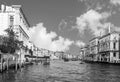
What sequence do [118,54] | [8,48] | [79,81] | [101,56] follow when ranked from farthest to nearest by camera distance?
[101,56] < [118,54] < [8,48] < [79,81]

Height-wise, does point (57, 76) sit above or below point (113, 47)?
below

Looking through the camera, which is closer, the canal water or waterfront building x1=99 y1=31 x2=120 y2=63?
the canal water

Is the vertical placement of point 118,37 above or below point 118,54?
above

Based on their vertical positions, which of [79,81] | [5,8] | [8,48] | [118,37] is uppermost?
[5,8]

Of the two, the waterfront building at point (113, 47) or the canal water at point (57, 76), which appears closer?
the canal water at point (57, 76)

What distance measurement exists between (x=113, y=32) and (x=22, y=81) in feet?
283

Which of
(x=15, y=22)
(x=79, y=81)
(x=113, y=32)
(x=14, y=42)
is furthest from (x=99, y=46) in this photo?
(x=79, y=81)

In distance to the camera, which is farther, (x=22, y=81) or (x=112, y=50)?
(x=112, y=50)

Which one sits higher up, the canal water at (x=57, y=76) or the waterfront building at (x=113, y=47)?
the waterfront building at (x=113, y=47)

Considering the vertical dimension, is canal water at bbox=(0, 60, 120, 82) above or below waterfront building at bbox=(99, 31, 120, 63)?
below

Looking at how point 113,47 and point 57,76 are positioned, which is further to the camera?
point 113,47

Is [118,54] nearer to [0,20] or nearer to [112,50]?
[112,50]

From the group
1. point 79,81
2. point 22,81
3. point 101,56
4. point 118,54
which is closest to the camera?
point 22,81

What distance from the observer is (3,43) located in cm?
5119
